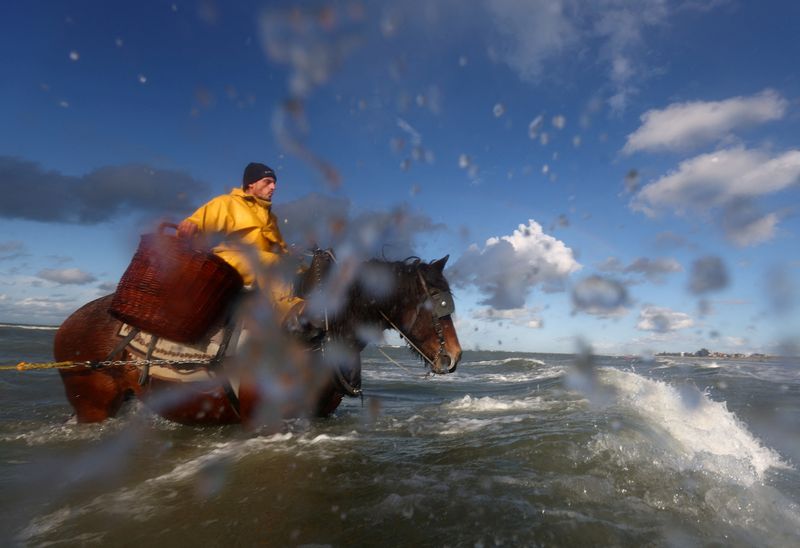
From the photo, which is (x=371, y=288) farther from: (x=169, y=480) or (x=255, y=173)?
(x=169, y=480)

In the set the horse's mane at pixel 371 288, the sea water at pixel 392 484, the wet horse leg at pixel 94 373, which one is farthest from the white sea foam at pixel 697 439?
the wet horse leg at pixel 94 373

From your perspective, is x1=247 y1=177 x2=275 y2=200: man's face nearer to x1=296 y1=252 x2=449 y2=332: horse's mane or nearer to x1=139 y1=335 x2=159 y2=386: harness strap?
x1=296 y1=252 x2=449 y2=332: horse's mane

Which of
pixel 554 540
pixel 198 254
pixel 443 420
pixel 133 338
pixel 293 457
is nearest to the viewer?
pixel 554 540

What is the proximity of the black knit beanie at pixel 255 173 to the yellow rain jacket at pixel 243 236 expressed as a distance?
0.78 ft

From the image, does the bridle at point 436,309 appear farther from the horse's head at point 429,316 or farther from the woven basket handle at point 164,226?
the woven basket handle at point 164,226

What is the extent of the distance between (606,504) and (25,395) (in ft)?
36.2

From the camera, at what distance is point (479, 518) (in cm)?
265

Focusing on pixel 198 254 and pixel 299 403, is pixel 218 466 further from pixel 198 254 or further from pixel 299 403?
pixel 198 254

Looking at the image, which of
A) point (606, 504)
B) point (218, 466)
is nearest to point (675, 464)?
point (606, 504)

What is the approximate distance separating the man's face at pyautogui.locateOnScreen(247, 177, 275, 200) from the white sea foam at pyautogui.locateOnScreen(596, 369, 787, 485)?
4.67 m

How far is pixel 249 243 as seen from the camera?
13.8 feet

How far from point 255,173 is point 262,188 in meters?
0.19

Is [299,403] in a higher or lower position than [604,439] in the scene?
higher

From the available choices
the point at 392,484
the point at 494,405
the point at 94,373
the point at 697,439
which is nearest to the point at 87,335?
the point at 94,373
